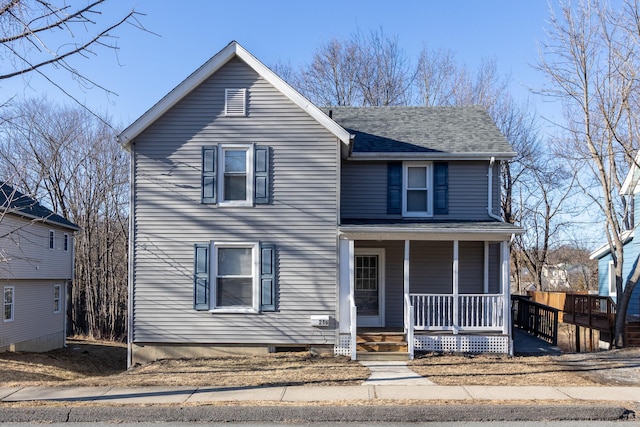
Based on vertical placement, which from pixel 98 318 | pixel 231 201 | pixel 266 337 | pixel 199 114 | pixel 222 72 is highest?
pixel 222 72

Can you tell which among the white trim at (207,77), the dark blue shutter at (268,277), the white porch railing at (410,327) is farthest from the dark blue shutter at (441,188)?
the dark blue shutter at (268,277)

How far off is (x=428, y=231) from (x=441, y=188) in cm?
215

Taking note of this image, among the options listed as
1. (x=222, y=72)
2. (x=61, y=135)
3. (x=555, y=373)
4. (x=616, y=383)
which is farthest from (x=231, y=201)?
(x=61, y=135)

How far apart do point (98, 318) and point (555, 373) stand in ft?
85.4

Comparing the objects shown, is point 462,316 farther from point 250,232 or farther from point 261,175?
point 261,175

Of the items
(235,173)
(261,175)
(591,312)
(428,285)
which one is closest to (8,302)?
(235,173)

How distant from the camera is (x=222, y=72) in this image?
45.5 ft

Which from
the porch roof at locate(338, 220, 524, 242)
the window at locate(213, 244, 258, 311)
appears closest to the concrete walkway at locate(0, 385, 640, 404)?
the window at locate(213, 244, 258, 311)

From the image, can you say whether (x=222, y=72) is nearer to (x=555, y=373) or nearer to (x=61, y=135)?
(x=555, y=373)

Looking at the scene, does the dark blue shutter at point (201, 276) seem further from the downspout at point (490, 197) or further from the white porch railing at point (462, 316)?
the downspout at point (490, 197)

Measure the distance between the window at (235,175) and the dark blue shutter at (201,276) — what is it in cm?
115

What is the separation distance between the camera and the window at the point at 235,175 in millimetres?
13734

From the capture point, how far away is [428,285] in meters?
15.2

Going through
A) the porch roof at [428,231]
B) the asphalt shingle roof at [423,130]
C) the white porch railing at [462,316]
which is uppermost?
the asphalt shingle roof at [423,130]
